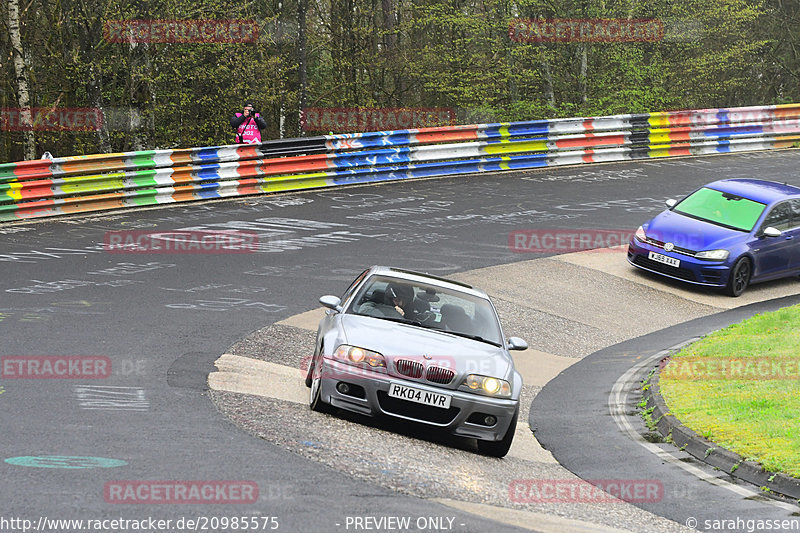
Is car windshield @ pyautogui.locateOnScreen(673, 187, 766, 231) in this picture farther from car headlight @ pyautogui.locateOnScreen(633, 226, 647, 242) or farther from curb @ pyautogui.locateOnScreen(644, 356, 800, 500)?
curb @ pyautogui.locateOnScreen(644, 356, 800, 500)

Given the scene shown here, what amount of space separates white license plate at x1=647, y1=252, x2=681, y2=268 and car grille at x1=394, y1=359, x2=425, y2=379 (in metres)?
9.10

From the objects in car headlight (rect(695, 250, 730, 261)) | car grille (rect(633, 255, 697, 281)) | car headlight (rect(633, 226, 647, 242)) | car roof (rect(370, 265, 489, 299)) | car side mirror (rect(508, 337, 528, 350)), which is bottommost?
car grille (rect(633, 255, 697, 281))

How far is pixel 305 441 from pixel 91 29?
72.3ft

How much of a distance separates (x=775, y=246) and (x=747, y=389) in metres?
6.83

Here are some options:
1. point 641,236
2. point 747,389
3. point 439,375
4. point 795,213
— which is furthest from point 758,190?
point 439,375

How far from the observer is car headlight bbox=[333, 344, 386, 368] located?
27.5 feet

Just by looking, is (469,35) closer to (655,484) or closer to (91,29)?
(91,29)

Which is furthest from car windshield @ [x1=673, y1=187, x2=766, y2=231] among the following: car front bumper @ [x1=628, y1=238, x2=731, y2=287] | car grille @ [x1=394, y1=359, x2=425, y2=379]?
car grille @ [x1=394, y1=359, x2=425, y2=379]

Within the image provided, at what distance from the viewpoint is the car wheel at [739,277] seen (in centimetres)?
1620

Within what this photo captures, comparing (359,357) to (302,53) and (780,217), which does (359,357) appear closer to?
(780,217)

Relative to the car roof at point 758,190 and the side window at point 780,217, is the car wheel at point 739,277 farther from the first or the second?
the car roof at point 758,190

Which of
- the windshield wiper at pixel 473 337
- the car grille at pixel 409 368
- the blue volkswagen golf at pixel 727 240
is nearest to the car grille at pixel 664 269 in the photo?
the blue volkswagen golf at pixel 727 240

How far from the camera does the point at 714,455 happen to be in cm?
890

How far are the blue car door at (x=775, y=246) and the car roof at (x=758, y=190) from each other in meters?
0.23
